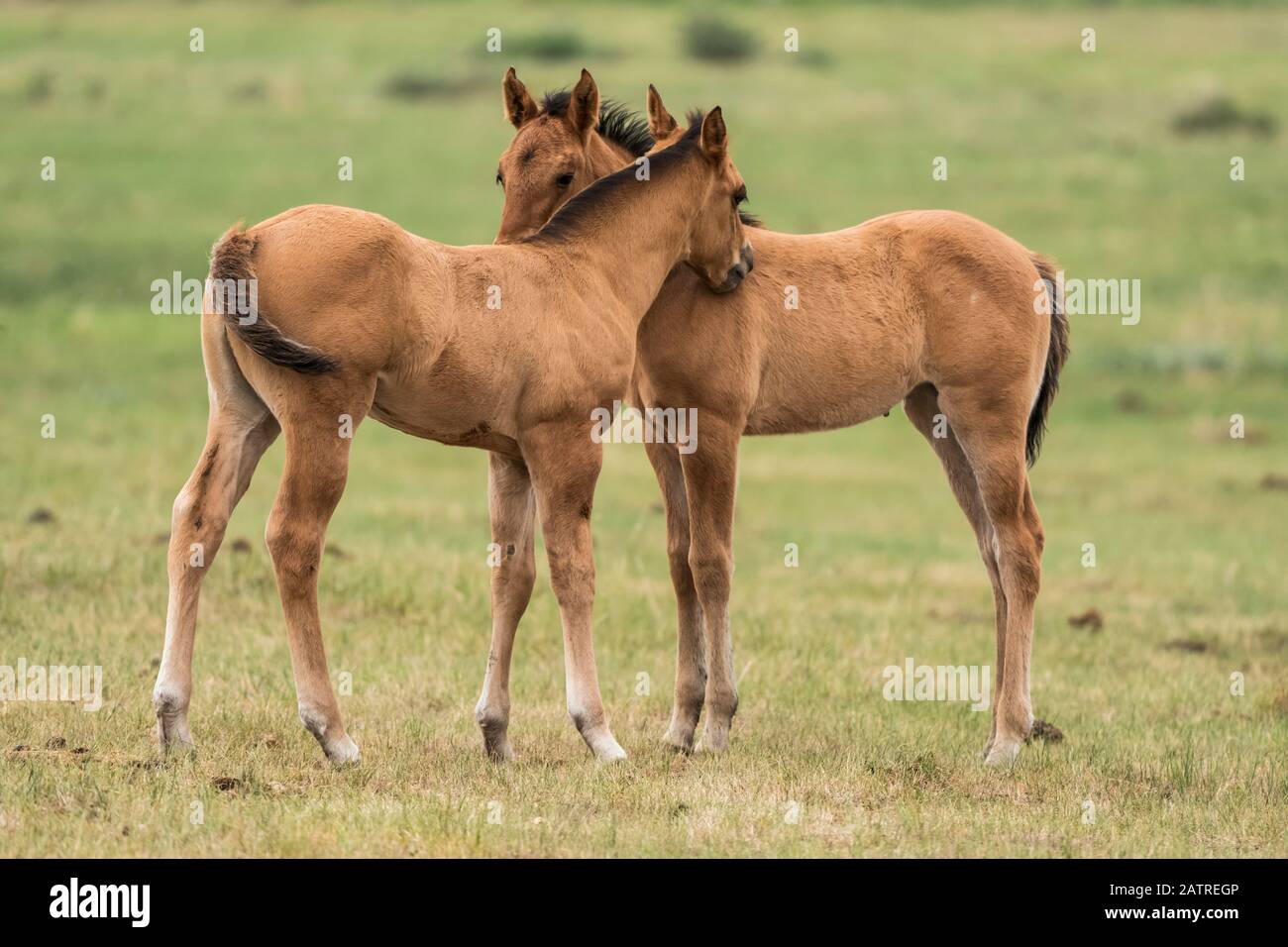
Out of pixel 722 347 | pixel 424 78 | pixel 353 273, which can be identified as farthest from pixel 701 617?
pixel 424 78

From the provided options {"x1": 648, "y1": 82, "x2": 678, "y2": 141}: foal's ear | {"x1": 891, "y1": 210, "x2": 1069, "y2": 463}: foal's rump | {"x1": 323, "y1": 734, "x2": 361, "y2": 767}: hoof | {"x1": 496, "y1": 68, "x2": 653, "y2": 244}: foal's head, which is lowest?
{"x1": 323, "y1": 734, "x2": 361, "y2": 767}: hoof

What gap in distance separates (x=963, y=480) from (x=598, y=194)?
2634 mm

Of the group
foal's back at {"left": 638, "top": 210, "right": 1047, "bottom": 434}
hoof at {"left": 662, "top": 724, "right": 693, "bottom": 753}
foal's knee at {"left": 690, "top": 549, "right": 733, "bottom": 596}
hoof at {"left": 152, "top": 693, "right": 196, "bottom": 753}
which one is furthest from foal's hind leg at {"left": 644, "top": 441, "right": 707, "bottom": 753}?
hoof at {"left": 152, "top": 693, "right": 196, "bottom": 753}

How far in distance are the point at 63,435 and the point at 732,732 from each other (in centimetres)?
1167

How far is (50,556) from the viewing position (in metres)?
11.2

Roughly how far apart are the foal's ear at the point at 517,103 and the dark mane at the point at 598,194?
2.18 ft

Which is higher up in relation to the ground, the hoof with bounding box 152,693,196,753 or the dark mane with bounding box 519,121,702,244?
the dark mane with bounding box 519,121,702,244

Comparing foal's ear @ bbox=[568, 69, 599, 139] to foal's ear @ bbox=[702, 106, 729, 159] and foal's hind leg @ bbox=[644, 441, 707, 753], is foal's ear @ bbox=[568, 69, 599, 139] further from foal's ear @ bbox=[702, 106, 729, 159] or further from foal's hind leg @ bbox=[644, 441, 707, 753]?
foal's hind leg @ bbox=[644, 441, 707, 753]

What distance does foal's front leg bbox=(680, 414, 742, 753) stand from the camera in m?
7.86

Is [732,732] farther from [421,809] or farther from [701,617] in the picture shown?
[421,809]

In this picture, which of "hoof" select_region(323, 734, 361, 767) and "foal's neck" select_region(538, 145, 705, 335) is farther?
"foal's neck" select_region(538, 145, 705, 335)

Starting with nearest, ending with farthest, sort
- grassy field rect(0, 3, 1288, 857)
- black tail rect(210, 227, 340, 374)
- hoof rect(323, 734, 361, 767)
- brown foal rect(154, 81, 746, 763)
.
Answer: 1. black tail rect(210, 227, 340, 374)
2. brown foal rect(154, 81, 746, 763)
3. grassy field rect(0, 3, 1288, 857)
4. hoof rect(323, 734, 361, 767)

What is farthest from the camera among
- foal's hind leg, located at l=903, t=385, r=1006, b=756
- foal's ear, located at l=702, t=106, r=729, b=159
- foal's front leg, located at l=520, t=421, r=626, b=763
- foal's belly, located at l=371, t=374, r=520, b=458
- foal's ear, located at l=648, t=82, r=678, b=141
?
foal's hind leg, located at l=903, t=385, r=1006, b=756

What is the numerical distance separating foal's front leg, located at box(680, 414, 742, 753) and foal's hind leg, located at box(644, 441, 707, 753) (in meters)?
0.09
